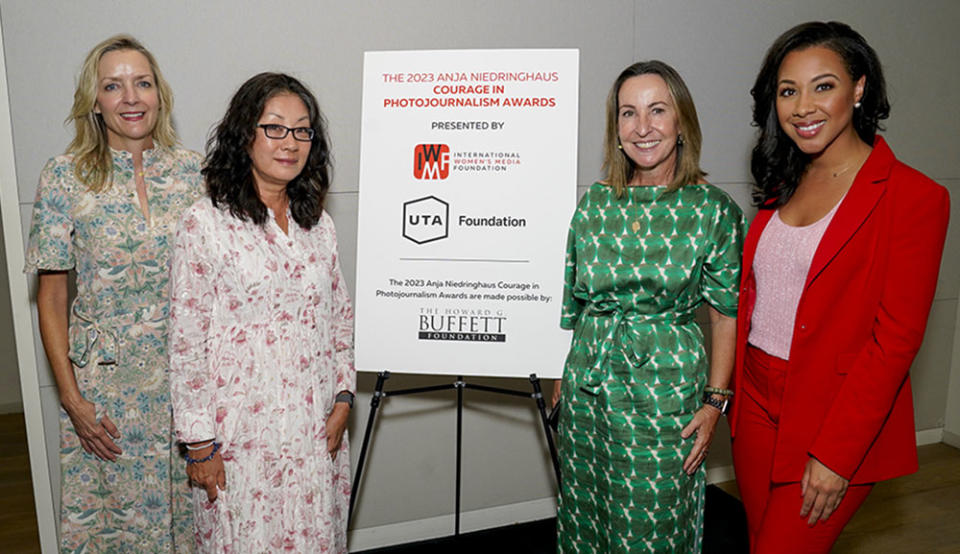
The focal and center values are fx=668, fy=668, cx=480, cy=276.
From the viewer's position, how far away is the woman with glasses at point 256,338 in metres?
1.72

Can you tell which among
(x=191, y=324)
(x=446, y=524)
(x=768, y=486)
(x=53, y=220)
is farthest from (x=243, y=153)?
(x=446, y=524)

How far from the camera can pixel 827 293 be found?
1.67 m

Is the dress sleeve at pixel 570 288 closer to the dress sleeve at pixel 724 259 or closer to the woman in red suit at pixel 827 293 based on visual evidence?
the dress sleeve at pixel 724 259

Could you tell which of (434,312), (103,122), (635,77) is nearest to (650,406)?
(434,312)

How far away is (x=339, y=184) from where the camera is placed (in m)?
2.89

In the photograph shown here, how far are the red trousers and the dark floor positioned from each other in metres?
1.28

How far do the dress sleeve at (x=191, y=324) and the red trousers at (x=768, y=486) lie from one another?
4.85ft

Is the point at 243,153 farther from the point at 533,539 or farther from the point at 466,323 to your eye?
the point at 533,539

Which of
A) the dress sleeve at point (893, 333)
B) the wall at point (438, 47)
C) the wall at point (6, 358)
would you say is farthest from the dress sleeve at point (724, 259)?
the wall at point (6, 358)

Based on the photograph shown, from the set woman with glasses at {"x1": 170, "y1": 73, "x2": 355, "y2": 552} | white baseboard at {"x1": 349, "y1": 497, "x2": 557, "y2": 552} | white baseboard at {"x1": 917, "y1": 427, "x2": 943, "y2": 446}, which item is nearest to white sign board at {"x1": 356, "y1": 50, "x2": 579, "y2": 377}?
woman with glasses at {"x1": 170, "y1": 73, "x2": 355, "y2": 552}

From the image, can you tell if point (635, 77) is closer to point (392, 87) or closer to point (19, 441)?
point (392, 87)

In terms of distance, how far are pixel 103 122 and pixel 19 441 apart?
2.92 meters

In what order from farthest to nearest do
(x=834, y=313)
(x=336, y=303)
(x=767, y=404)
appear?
1. (x=336, y=303)
2. (x=767, y=404)
3. (x=834, y=313)

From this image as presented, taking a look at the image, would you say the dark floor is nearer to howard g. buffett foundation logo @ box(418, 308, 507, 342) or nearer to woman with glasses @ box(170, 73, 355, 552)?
howard g. buffett foundation logo @ box(418, 308, 507, 342)
